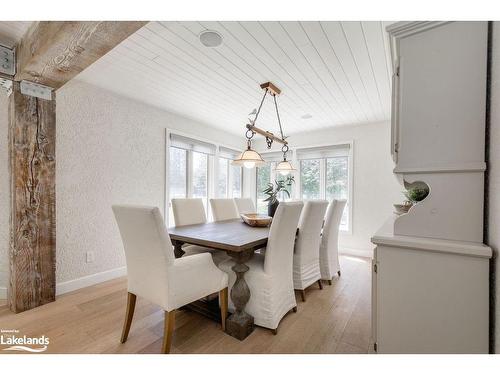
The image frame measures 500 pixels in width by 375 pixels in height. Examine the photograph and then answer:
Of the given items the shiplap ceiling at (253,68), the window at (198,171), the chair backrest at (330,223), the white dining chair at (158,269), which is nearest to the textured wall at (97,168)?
the shiplap ceiling at (253,68)

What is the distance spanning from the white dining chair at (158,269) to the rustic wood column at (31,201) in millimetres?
1195

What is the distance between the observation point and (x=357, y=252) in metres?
3.96

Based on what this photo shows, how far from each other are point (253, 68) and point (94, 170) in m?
2.13

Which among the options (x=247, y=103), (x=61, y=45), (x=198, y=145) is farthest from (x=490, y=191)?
(x=198, y=145)

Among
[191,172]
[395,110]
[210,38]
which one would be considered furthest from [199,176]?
[395,110]

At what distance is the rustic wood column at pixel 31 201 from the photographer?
199cm

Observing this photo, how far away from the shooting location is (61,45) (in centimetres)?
143

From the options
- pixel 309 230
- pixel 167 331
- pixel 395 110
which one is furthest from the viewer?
pixel 309 230

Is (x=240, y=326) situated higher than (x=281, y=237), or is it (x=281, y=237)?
(x=281, y=237)

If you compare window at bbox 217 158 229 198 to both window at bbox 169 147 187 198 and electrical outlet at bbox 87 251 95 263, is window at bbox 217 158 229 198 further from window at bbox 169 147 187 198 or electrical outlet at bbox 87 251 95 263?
electrical outlet at bbox 87 251 95 263

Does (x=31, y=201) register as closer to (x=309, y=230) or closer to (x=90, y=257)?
(x=90, y=257)

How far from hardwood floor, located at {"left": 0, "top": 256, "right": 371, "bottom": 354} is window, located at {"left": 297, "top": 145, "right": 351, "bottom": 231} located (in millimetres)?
2196

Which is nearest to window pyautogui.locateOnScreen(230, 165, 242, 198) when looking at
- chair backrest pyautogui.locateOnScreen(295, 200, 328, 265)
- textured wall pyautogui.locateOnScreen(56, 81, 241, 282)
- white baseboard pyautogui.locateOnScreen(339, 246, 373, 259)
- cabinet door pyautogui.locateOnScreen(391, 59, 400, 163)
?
textured wall pyautogui.locateOnScreen(56, 81, 241, 282)

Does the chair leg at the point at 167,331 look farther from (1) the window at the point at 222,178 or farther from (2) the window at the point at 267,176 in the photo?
(2) the window at the point at 267,176
